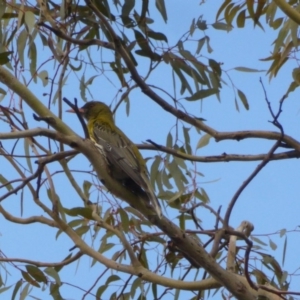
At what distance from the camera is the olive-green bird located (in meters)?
2.48

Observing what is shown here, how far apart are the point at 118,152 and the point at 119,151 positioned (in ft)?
0.15

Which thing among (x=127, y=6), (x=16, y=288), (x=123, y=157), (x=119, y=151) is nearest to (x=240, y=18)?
(x=127, y=6)

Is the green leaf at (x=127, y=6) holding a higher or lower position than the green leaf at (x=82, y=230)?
higher

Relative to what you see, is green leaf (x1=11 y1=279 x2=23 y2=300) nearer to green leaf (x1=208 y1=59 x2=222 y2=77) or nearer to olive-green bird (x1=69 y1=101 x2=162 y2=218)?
olive-green bird (x1=69 y1=101 x2=162 y2=218)

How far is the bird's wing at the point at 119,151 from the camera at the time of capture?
2561mm

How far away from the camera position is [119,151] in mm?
2941

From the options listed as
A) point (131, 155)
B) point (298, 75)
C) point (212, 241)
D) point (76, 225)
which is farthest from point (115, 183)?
point (298, 75)

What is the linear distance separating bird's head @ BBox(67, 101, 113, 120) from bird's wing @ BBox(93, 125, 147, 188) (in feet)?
1.14

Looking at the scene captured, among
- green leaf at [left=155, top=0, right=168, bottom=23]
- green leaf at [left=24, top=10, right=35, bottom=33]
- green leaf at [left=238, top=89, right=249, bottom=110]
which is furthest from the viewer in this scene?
green leaf at [left=238, top=89, right=249, bottom=110]

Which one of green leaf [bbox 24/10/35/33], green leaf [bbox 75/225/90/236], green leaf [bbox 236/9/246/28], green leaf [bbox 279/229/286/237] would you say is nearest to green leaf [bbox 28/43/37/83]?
green leaf [bbox 24/10/35/33]

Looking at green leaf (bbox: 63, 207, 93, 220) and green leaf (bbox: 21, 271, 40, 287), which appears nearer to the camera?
green leaf (bbox: 63, 207, 93, 220)

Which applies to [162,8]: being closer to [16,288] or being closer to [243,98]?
[243,98]

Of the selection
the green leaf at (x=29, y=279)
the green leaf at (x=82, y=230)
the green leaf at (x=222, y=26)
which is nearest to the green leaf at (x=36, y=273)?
the green leaf at (x=29, y=279)

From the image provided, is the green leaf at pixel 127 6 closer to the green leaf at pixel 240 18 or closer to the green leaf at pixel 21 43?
the green leaf at pixel 21 43
